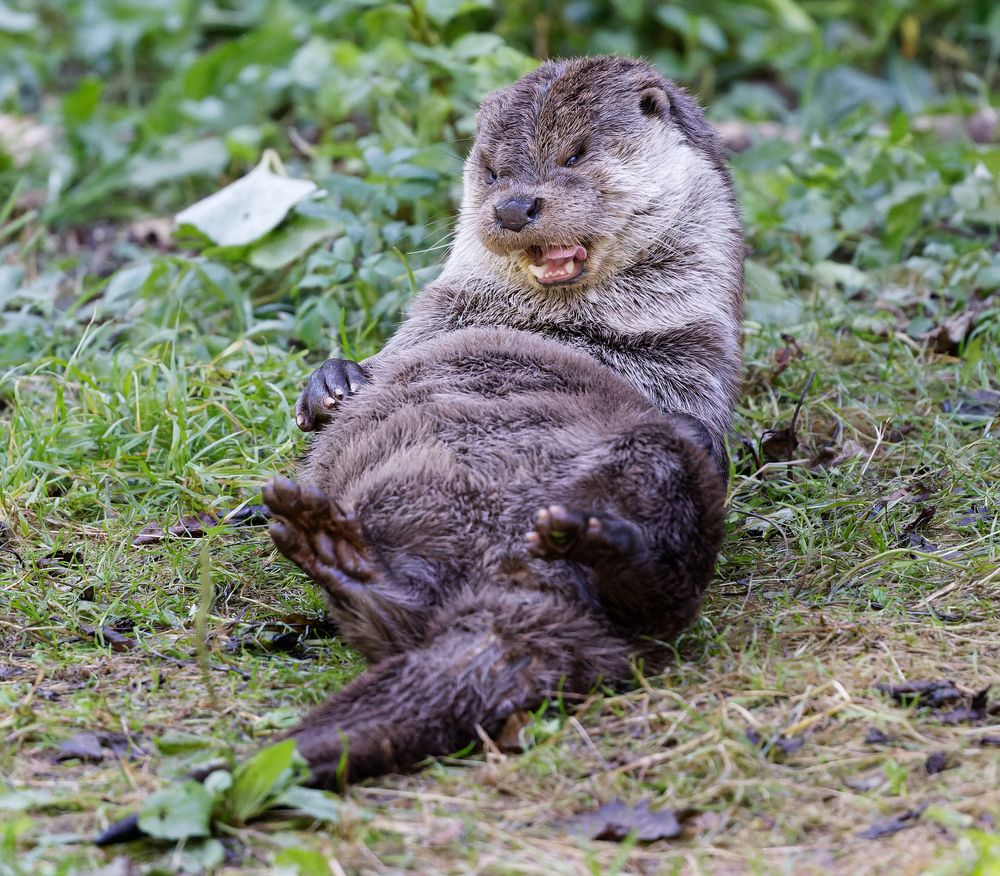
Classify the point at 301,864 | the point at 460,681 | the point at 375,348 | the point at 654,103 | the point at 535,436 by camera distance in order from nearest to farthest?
the point at 301,864
the point at 460,681
the point at 535,436
the point at 654,103
the point at 375,348

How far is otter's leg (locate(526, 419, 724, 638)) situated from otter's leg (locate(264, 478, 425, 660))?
30cm

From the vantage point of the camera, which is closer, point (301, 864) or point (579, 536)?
point (301, 864)

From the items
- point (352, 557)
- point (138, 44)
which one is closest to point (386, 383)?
point (352, 557)

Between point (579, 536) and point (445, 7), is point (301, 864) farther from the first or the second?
point (445, 7)

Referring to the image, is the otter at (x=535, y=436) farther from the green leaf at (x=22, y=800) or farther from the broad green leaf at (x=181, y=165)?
the broad green leaf at (x=181, y=165)

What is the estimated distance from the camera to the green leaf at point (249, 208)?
189 inches

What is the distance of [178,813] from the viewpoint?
219 centimetres

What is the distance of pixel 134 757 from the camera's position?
2.53 meters

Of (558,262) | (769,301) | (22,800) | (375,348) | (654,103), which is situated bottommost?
(769,301)

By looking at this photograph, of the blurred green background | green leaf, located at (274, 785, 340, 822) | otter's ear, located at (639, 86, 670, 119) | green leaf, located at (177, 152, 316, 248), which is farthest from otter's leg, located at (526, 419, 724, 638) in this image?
green leaf, located at (177, 152, 316, 248)

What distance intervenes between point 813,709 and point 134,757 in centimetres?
128

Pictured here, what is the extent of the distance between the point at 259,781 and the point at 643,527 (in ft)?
3.02

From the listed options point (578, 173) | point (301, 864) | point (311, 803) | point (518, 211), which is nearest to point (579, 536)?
point (311, 803)

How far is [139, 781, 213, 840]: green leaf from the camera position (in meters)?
2.16
